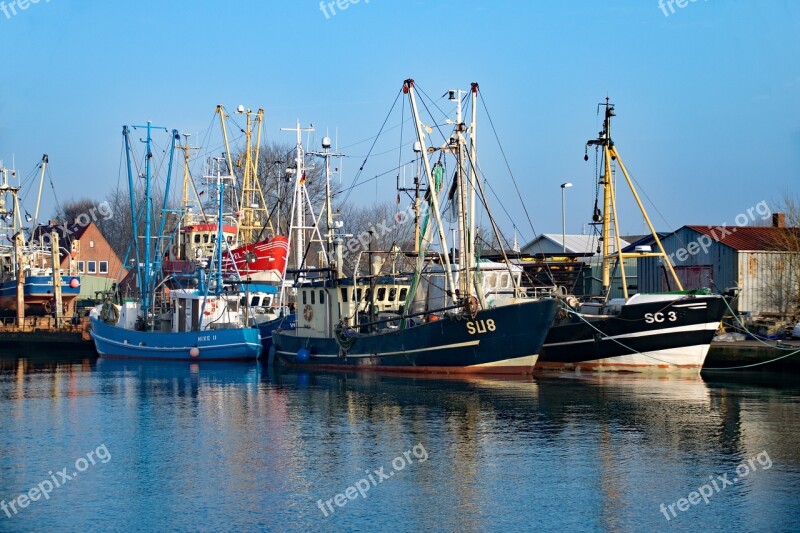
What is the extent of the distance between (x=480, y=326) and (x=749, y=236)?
50.6 ft

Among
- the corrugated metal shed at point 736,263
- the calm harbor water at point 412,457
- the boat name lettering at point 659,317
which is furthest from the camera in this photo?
the corrugated metal shed at point 736,263

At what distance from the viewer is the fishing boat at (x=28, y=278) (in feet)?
181

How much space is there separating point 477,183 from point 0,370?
20.9 m

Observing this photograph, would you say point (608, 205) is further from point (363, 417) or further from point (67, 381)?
point (67, 381)

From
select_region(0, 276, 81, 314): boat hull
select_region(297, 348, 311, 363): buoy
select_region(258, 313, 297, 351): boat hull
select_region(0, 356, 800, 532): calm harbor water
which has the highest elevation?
select_region(0, 276, 81, 314): boat hull

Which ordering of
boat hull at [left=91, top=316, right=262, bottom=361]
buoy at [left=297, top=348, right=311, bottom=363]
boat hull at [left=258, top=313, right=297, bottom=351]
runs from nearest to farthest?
buoy at [left=297, top=348, right=311, bottom=363] < boat hull at [left=91, top=316, right=262, bottom=361] < boat hull at [left=258, top=313, right=297, bottom=351]

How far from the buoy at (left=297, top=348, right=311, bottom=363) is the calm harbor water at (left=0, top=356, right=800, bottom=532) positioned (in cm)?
606

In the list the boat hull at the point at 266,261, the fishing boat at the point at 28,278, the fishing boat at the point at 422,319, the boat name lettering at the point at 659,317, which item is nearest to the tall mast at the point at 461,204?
the fishing boat at the point at 422,319

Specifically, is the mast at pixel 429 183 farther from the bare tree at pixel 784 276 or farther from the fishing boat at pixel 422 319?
the bare tree at pixel 784 276

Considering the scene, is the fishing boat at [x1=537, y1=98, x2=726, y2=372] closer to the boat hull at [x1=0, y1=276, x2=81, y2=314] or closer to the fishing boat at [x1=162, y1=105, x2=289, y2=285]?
the fishing boat at [x1=162, y1=105, x2=289, y2=285]

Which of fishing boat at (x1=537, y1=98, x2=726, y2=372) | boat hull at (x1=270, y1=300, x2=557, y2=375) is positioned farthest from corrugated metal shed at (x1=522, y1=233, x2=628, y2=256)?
boat hull at (x1=270, y1=300, x2=557, y2=375)

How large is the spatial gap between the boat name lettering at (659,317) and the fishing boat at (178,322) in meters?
16.8

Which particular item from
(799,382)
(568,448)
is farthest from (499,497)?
(799,382)

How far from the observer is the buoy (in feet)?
121
